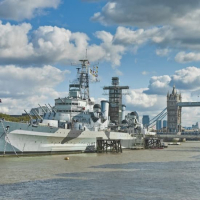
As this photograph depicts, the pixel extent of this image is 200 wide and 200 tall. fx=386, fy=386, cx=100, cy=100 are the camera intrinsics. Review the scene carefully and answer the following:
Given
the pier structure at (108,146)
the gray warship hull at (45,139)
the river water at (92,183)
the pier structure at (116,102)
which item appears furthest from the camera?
the pier structure at (116,102)

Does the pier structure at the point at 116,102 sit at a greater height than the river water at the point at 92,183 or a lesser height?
greater

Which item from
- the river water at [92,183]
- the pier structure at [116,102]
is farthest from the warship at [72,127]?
the river water at [92,183]

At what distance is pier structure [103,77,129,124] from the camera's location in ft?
261

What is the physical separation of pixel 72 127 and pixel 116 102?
1476 inches

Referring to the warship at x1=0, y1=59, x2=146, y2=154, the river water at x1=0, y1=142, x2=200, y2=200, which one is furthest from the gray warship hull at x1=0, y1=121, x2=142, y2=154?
the river water at x1=0, y1=142, x2=200, y2=200

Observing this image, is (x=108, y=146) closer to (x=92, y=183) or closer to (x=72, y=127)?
(x=72, y=127)

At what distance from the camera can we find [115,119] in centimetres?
7862

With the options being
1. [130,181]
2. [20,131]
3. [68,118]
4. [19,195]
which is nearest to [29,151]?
[20,131]

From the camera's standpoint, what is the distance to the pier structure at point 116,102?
261 ft

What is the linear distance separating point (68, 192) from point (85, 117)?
34.2 meters

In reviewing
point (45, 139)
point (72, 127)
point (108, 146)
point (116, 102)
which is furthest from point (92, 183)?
point (116, 102)

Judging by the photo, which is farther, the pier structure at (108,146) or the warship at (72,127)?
the pier structure at (108,146)

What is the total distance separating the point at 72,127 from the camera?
165 feet

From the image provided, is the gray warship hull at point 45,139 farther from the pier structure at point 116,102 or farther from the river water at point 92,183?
the pier structure at point 116,102
